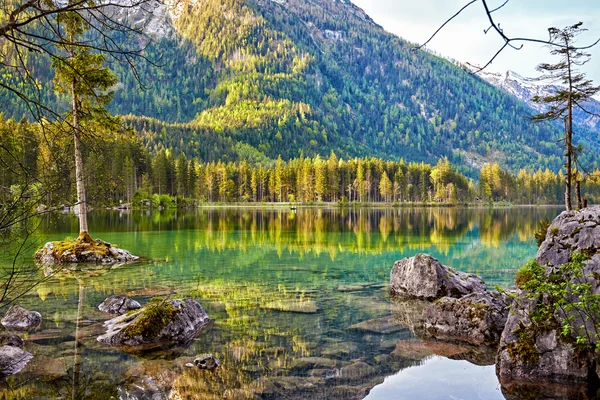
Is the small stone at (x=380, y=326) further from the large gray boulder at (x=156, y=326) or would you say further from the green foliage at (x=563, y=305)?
the large gray boulder at (x=156, y=326)

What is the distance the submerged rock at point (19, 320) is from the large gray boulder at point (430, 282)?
11392 millimetres

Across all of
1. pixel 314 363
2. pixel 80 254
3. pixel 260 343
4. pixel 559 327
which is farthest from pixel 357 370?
pixel 80 254

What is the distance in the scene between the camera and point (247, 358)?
9.55m

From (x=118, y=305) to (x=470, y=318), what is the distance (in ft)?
32.0

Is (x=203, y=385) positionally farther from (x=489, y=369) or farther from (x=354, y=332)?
(x=489, y=369)

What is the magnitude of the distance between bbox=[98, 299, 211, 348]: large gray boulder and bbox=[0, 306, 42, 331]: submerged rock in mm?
1823

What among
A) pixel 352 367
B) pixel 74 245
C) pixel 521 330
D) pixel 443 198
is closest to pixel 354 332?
pixel 352 367

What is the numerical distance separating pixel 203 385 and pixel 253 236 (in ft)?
104

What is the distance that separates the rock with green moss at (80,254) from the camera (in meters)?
22.9

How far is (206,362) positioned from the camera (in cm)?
902

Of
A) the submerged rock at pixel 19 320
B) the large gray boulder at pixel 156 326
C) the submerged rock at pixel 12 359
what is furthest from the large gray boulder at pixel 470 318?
the submerged rock at pixel 19 320

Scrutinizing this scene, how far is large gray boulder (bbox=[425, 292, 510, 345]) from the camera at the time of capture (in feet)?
37.5

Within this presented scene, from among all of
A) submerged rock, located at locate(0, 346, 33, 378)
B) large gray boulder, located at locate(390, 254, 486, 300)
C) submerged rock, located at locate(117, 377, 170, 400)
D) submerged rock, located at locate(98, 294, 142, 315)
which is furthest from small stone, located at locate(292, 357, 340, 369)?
large gray boulder, located at locate(390, 254, 486, 300)

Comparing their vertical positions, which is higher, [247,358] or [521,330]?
[521,330]
